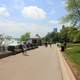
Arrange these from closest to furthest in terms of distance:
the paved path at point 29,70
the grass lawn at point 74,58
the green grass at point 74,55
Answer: the paved path at point 29,70 → the grass lawn at point 74,58 → the green grass at point 74,55

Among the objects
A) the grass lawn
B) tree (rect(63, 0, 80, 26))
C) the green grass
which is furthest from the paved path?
tree (rect(63, 0, 80, 26))

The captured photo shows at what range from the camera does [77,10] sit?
5078cm

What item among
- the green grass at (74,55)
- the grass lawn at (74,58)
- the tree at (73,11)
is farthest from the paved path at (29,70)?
the tree at (73,11)

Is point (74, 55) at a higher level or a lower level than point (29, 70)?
lower

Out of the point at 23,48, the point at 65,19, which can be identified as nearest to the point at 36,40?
the point at 65,19

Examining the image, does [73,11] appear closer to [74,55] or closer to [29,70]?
[74,55]

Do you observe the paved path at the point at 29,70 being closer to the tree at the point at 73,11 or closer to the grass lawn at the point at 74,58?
the grass lawn at the point at 74,58

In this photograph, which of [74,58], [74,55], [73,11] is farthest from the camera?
[73,11]

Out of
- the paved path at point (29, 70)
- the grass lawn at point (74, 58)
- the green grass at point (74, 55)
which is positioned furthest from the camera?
the green grass at point (74, 55)

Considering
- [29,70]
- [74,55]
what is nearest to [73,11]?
[74,55]

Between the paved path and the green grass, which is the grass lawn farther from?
the paved path

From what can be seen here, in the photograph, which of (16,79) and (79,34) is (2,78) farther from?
(79,34)

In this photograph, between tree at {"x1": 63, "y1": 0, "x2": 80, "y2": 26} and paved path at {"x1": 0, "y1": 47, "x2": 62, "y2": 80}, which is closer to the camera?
paved path at {"x1": 0, "y1": 47, "x2": 62, "y2": 80}

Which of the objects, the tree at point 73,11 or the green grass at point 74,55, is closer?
the green grass at point 74,55
